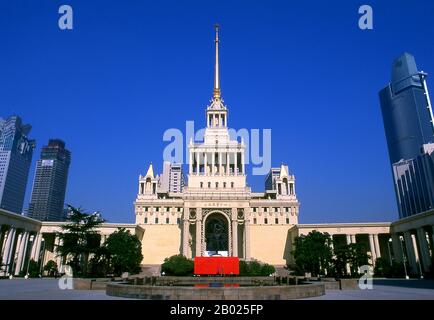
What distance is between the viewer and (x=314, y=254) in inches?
2131

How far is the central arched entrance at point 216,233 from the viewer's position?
236ft

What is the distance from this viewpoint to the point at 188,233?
2689 inches

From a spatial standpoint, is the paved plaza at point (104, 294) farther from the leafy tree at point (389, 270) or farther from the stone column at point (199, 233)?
the stone column at point (199, 233)

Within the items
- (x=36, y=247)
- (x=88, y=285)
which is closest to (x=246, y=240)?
(x=88, y=285)

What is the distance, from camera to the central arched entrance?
72.1 m

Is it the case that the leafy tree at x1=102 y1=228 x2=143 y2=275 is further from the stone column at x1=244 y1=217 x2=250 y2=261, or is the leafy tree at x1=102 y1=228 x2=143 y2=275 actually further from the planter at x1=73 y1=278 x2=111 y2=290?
the planter at x1=73 y1=278 x2=111 y2=290

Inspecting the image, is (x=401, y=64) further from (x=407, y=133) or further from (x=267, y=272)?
(x=267, y=272)

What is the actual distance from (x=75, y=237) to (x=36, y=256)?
34.7 metres

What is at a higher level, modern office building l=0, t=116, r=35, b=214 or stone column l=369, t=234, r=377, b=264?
modern office building l=0, t=116, r=35, b=214

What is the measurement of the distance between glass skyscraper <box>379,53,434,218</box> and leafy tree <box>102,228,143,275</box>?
421 feet

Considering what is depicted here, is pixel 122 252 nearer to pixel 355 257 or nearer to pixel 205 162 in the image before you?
pixel 205 162

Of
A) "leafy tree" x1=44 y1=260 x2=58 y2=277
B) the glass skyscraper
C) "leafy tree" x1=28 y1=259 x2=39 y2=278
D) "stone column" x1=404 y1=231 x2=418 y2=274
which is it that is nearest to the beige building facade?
"stone column" x1=404 y1=231 x2=418 y2=274
